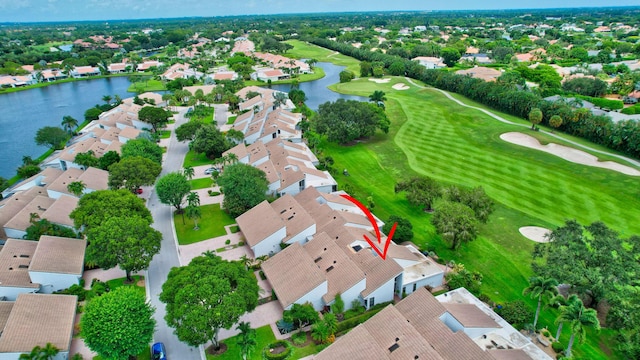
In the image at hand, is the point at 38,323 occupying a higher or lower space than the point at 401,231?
higher

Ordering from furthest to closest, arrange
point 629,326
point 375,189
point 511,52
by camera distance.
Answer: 1. point 511,52
2. point 375,189
3. point 629,326

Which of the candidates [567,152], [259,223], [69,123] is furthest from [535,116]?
[69,123]

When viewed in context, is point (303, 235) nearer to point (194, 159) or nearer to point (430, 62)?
point (194, 159)

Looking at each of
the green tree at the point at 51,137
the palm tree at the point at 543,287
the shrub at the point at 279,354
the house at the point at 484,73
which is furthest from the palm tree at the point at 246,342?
the house at the point at 484,73

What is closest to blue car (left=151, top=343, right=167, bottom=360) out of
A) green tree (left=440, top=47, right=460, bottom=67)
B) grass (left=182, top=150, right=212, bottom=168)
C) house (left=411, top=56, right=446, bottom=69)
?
grass (left=182, top=150, right=212, bottom=168)

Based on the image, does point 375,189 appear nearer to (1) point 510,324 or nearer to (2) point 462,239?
(2) point 462,239

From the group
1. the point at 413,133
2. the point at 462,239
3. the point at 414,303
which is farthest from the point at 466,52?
the point at 414,303

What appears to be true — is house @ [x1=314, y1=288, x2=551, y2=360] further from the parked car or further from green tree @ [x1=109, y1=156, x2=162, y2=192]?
the parked car
